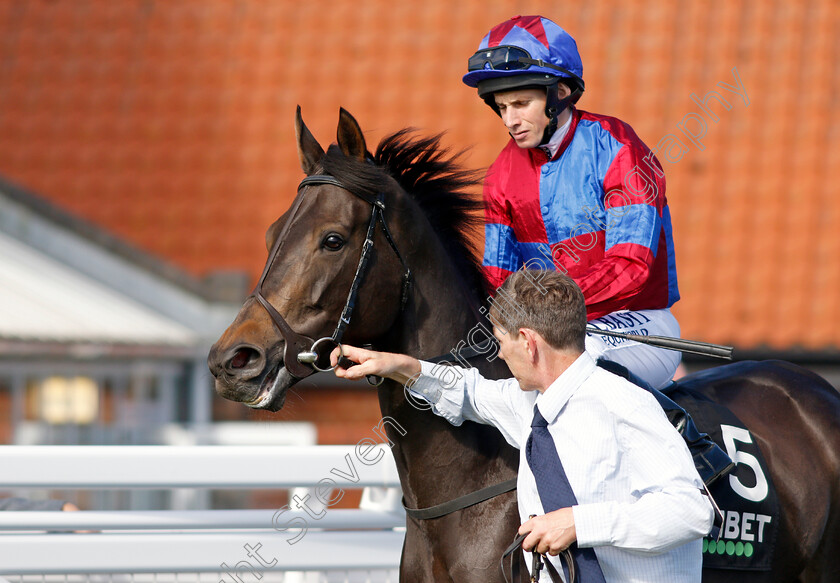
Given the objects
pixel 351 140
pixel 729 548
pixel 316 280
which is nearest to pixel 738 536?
pixel 729 548

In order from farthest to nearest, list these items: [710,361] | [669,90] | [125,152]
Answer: [125,152], [669,90], [710,361]

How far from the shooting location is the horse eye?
97.7 inches

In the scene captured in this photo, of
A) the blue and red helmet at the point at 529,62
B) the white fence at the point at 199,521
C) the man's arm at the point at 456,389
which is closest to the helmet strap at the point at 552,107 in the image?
the blue and red helmet at the point at 529,62

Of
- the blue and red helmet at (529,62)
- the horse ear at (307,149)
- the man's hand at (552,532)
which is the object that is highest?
the blue and red helmet at (529,62)

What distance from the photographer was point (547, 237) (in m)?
2.91

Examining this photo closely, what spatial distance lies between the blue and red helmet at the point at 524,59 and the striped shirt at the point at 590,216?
0.19 meters

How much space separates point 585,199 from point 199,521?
70.3 inches

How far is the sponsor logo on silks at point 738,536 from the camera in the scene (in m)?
2.69

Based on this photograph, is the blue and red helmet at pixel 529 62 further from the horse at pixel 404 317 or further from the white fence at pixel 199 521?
the white fence at pixel 199 521

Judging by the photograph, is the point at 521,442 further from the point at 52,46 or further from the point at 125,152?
the point at 52,46

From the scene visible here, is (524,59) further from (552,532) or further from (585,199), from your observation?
(552,532)

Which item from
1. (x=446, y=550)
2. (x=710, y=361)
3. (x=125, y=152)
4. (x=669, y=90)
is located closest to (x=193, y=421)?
(x=125, y=152)

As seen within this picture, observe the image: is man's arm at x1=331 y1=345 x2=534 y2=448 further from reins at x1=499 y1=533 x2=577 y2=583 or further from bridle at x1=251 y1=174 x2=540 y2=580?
reins at x1=499 y1=533 x2=577 y2=583

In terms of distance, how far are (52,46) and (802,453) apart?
9.31m
